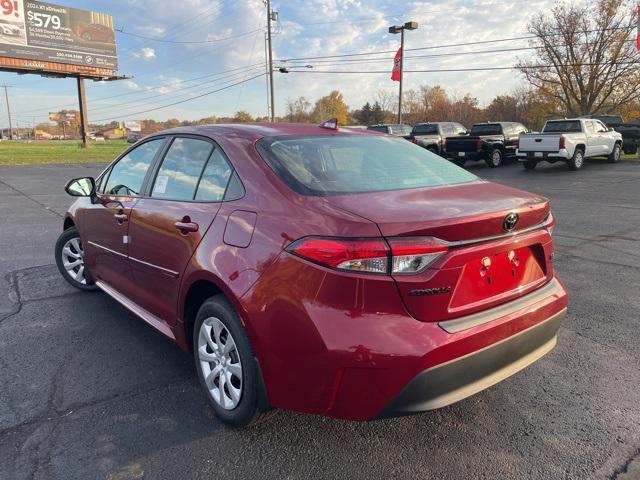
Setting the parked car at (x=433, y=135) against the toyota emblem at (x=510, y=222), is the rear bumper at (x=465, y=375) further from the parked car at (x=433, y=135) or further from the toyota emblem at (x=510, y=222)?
the parked car at (x=433, y=135)

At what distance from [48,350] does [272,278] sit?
7.70ft

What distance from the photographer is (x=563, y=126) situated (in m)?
18.7

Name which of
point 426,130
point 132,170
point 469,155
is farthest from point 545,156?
point 132,170

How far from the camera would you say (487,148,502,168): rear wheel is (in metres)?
20.7

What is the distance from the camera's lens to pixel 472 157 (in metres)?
20.0

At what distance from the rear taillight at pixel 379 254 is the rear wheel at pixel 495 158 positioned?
20.1 m

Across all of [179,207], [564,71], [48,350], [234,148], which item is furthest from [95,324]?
[564,71]

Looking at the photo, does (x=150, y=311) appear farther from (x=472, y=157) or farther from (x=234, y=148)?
(x=472, y=157)

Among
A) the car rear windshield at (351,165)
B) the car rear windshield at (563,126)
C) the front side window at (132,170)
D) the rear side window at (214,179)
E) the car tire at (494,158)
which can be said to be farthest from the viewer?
the car tire at (494,158)

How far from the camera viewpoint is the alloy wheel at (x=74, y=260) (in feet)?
16.1

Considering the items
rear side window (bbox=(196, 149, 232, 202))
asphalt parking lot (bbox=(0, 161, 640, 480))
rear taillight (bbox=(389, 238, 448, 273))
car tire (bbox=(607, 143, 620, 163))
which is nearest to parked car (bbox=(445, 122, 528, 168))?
car tire (bbox=(607, 143, 620, 163))

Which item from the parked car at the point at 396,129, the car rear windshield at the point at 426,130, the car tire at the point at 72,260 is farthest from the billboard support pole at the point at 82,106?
the car tire at the point at 72,260

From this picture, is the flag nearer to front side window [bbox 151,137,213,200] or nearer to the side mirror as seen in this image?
the side mirror

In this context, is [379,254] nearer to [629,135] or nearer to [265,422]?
[265,422]
